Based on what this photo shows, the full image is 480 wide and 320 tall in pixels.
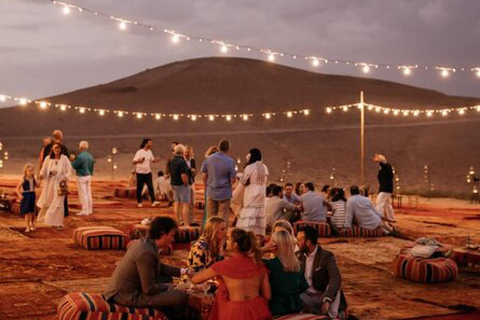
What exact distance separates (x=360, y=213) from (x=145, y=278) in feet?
25.6

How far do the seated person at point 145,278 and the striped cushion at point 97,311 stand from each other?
0.17 feet

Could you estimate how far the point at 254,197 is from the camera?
1059cm

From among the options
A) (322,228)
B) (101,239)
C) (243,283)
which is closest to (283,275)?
(243,283)

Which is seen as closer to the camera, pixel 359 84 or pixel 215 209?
pixel 215 209

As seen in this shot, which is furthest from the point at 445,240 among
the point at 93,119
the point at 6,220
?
the point at 93,119

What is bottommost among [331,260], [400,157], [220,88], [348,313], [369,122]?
[348,313]

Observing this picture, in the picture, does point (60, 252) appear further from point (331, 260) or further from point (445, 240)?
point (445, 240)

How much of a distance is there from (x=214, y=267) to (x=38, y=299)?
284 centimetres

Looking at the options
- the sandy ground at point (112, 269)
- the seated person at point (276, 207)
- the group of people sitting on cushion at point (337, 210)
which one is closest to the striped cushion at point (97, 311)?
the sandy ground at point (112, 269)

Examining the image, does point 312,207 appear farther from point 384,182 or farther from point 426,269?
point 426,269

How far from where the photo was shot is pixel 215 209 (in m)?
11.3

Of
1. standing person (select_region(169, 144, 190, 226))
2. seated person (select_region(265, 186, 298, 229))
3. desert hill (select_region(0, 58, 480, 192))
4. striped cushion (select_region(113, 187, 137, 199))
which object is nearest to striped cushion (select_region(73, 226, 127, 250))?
standing person (select_region(169, 144, 190, 226))

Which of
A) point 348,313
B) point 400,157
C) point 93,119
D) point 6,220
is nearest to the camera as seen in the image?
point 348,313

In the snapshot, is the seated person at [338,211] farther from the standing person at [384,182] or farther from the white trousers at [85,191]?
the white trousers at [85,191]
